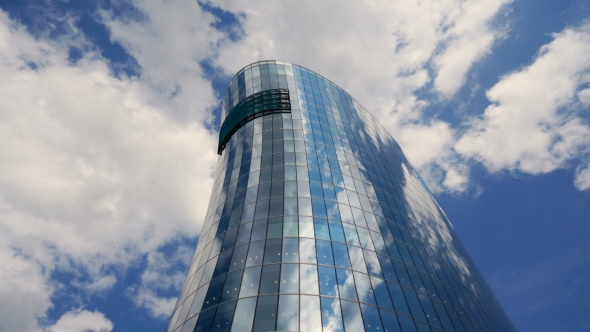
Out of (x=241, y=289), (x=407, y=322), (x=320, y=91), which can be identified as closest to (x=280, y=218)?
(x=241, y=289)

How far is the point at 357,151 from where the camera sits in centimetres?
5003

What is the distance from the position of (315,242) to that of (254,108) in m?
31.0

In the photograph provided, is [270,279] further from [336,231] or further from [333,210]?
[333,210]

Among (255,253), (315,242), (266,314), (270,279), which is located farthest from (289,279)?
(315,242)

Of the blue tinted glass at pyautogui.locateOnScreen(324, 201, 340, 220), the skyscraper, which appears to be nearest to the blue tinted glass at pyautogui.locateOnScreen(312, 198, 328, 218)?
the skyscraper

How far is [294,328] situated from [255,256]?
8.00 metres

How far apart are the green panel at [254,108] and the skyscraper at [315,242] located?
0.24 meters

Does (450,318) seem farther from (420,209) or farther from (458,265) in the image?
(420,209)

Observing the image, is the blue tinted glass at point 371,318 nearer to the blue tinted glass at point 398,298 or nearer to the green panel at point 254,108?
the blue tinted glass at point 398,298

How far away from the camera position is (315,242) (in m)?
30.8

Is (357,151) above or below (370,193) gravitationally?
above

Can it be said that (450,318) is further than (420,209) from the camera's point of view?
No

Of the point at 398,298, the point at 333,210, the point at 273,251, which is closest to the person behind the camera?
the point at 398,298

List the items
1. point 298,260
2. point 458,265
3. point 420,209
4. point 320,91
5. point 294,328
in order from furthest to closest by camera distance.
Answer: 1. point 320,91
2. point 420,209
3. point 458,265
4. point 298,260
5. point 294,328
